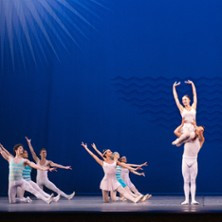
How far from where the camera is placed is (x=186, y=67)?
12.4 metres

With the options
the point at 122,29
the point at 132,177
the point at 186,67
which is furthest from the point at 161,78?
the point at 132,177

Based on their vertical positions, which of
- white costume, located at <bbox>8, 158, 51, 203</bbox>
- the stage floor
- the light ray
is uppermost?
the light ray

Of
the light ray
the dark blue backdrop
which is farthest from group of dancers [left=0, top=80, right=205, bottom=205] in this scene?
the light ray

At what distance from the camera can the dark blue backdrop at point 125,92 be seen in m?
12.3

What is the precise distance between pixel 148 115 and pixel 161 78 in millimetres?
841

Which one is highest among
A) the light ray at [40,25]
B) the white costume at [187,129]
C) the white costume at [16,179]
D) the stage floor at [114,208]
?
the light ray at [40,25]

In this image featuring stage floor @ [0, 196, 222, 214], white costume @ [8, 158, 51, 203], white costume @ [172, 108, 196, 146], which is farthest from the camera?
white costume @ [8, 158, 51, 203]

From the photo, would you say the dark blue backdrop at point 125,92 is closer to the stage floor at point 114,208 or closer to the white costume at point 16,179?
the white costume at point 16,179

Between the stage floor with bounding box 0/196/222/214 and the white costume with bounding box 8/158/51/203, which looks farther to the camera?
the white costume with bounding box 8/158/51/203

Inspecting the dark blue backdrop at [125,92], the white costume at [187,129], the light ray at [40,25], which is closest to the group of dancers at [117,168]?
the white costume at [187,129]

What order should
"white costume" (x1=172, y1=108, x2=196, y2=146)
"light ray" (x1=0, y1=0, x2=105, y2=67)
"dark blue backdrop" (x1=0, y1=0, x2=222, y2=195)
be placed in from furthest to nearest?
"light ray" (x1=0, y1=0, x2=105, y2=67), "dark blue backdrop" (x1=0, y1=0, x2=222, y2=195), "white costume" (x1=172, y1=108, x2=196, y2=146)

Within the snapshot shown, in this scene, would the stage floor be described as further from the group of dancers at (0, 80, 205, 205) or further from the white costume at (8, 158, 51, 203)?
the white costume at (8, 158, 51, 203)

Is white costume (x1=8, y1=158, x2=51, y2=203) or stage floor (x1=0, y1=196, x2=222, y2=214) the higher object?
white costume (x1=8, y1=158, x2=51, y2=203)

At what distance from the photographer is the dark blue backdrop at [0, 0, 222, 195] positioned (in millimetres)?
12328
